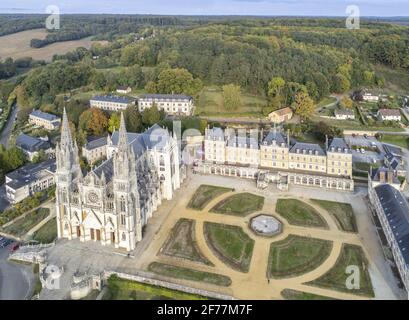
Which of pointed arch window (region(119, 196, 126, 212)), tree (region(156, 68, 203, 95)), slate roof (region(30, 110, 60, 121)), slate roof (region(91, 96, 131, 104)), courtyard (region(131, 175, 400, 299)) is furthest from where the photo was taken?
tree (region(156, 68, 203, 95))

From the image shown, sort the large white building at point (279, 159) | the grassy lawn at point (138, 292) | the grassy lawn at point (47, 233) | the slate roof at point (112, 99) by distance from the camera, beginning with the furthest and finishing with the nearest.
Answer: the slate roof at point (112, 99), the large white building at point (279, 159), the grassy lawn at point (47, 233), the grassy lawn at point (138, 292)

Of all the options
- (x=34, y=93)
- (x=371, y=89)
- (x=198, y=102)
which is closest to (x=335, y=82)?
(x=371, y=89)

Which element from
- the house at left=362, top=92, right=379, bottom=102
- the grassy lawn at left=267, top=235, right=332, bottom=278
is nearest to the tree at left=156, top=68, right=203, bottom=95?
the house at left=362, top=92, right=379, bottom=102

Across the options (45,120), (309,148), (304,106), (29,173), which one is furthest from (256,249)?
(45,120)

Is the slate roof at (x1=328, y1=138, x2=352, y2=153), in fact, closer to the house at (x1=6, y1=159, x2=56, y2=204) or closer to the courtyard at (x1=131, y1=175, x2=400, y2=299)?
the courtyard at (x1=131, y1=175, x2=400, y2=299)

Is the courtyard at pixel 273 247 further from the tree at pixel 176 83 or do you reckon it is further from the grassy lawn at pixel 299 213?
the tree at pixel 176 83

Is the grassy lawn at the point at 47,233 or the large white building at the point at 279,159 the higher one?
the large white building at the point at 279,159

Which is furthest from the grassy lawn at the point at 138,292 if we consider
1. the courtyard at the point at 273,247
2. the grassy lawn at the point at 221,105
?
the grassy lawn at the point at 221,105

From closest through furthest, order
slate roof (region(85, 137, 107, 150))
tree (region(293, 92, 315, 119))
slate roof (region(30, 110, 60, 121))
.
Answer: slate roof (region(85, 137, 107, 150))
slate roof (region(30, 110, 60, 121))
tree (region(293, 92, 315, 119))
